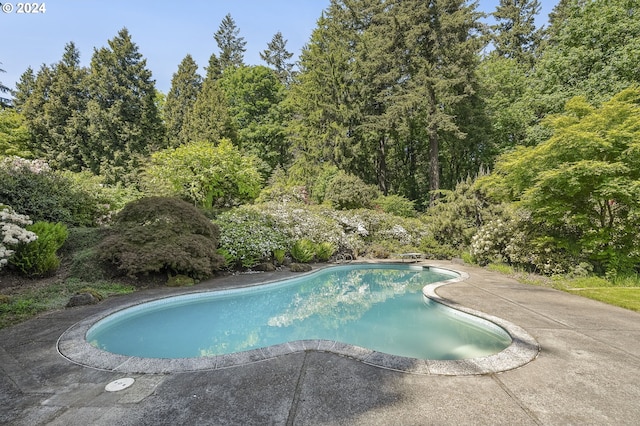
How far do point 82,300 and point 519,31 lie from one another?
105 feet

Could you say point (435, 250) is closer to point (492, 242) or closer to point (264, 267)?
point (492, 242)

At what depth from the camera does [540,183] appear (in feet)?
23.4

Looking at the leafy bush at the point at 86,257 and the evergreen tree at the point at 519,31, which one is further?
the evergreen tree at the point at 519,31

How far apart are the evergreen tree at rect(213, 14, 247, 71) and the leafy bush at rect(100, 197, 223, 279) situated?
3322 centimetres

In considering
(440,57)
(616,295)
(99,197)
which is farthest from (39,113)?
(616,295)

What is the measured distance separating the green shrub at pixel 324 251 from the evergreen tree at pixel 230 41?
32.3 meters

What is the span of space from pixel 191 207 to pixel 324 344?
623cm

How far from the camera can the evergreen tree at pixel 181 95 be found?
2739cm

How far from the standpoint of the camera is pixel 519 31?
24.5 m

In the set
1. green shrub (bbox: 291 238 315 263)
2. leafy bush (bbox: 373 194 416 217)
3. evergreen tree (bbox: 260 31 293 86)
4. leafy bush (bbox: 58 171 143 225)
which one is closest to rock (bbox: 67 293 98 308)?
green shrub (bbox: 291 238 315 263)

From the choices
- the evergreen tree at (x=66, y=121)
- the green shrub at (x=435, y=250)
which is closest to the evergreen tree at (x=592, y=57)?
the green shrub at (x=435, y=250)

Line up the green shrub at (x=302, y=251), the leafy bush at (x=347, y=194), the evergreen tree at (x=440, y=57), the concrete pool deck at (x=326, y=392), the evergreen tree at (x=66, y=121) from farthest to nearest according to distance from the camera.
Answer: the evergreen tree at (x=66, y=121) < the evergreen tree at (x=440, y=57) < the leafy bush at (x=347, y=194) < the green shrub at (x=302, y=251) < the concrete pool deck at (x=326, y=392)

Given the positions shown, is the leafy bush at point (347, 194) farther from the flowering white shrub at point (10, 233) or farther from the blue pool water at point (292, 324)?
the flowering white shrub at point (10, 233)

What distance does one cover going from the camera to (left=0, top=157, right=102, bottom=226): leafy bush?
812 centimetres
